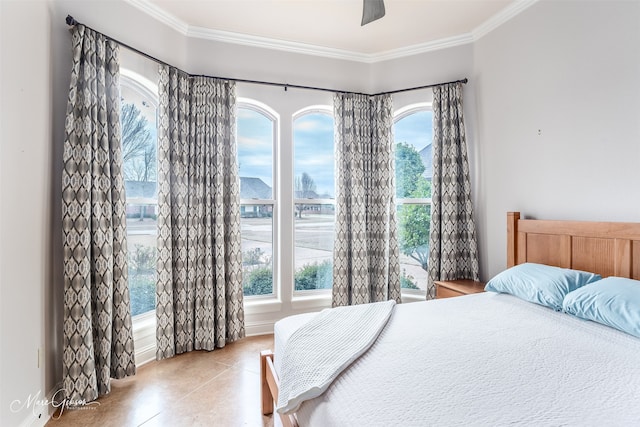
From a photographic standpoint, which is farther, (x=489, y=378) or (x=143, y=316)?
(x=143, y=316)

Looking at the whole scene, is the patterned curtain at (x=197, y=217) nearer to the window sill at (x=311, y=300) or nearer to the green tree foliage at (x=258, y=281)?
the green tree foliage at (x=258, y=281)

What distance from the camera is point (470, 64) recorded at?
123 inches

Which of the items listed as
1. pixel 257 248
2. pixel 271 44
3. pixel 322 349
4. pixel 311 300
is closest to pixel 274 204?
pixel 257 248

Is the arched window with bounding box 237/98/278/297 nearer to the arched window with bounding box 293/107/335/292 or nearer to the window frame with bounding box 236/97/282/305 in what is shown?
the window frame with bounding box 236/97/282/305

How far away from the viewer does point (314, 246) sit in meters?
3.48

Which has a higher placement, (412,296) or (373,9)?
(373,9)

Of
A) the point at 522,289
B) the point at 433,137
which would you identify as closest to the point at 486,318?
the point at 522,289

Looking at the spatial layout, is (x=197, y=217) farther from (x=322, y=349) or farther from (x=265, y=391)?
(x=322, y=349)

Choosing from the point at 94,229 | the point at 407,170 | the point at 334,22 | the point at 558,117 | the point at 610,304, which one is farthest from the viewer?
the point at 407,170

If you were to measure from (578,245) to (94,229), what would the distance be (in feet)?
10.5

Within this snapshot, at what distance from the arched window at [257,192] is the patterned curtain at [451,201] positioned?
5.31ft

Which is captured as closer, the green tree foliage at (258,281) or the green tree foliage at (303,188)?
the green tree foliage at (258,281)

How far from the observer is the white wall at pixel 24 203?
156cm

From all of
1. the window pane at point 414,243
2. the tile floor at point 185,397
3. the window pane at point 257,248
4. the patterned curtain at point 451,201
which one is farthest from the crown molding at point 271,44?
the tile floor at point 185,397
